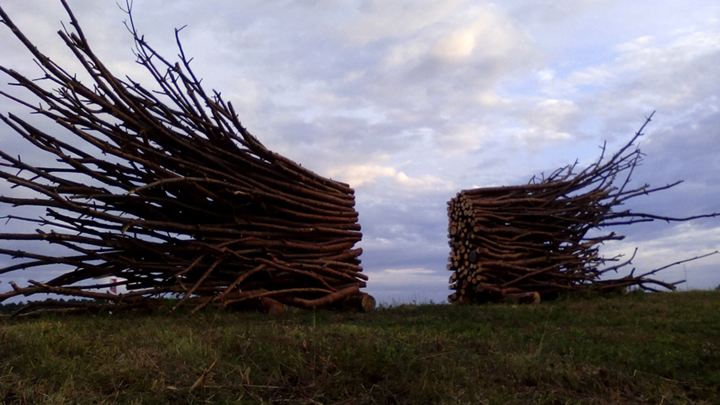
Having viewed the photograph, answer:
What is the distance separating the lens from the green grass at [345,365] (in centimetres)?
344

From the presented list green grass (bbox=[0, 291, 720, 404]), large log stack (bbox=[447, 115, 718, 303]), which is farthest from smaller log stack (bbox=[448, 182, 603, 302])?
green grass (bbox=[0, 291, 720, 404])

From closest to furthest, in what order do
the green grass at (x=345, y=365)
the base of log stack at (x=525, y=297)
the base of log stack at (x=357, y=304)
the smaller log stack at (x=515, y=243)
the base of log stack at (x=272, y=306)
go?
the green grass at (x=345, y=365), the base of log stack at (x=272, y=306), the base of log stack at (x=357, y=304), the base of log stack at (x=525, y=297), the smaller log stack at (x=515, y=243)

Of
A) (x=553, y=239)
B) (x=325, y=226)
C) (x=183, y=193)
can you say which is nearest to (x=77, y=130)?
(x=183, y=193)

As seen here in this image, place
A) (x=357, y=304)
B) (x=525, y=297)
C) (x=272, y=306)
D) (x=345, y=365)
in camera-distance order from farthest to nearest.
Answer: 1. (x=525, y=297)
2. (x=357, y=304)
3. (x=272, y=306)
4. (x=345, y=365)

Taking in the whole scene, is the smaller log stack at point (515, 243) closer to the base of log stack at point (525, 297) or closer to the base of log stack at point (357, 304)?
the base of log stack at point (525, 297)

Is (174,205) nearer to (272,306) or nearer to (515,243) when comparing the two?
(272,306)

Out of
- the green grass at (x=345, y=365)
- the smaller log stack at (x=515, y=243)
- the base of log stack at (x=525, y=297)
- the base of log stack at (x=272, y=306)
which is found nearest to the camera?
the green grass at (x=345, y=365)

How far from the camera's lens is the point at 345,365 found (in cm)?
375

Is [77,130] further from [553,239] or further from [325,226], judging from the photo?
[553,239]

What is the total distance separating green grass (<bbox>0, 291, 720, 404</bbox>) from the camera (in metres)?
3.44

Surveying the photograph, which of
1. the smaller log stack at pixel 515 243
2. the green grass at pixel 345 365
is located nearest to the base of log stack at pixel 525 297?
the smaller log stack at pixel 515 243

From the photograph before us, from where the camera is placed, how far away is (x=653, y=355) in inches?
199

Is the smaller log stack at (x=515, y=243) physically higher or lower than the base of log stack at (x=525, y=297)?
higher

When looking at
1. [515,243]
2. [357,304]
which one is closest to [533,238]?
[515,243]
